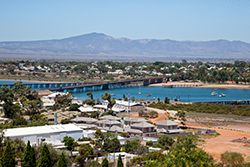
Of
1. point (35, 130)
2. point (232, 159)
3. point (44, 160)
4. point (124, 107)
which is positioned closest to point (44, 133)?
point (35, 130)

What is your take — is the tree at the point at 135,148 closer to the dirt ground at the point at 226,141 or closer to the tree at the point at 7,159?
the dirt ground at the point at 226,141

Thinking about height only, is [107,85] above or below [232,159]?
below

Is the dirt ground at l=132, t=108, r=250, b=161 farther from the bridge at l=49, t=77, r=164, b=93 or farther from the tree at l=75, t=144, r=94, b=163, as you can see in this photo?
the bridge at l=49, t=77, r=164, b=93

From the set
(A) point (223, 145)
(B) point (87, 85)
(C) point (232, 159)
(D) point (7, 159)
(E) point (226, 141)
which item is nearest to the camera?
(D) point (7, 159)

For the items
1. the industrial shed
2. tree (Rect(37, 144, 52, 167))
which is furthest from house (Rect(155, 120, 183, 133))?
tree (Rect(37, 144, 52, 167))

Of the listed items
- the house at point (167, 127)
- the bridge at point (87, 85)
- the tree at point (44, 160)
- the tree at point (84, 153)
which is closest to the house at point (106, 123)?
the house at point (167, 127)

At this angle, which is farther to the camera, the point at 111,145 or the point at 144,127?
the point at 144,127

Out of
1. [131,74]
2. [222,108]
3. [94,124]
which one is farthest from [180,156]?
[131,74]

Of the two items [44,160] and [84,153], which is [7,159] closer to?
[44,160]

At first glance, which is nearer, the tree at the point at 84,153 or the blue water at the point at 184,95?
the tree at the point at 84,153
